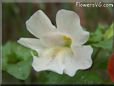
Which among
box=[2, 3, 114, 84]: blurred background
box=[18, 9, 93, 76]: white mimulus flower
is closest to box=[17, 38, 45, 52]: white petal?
box=[18, 9, 93, 76]: white mimulus flower

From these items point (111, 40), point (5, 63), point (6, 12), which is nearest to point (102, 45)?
point (111, 40)

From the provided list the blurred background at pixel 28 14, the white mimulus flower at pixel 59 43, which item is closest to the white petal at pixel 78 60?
the white mimulus flower at pixel 59 43

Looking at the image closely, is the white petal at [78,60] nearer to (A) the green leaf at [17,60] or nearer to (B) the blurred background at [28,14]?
(A) the green leaf at [17,60]

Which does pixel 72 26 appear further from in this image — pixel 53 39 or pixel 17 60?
pixel 17 60

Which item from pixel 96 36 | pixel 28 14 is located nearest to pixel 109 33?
pixel 96 36

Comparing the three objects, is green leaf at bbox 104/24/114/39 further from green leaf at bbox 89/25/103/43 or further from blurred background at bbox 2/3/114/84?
blurred background at bbox 2/3/114/84

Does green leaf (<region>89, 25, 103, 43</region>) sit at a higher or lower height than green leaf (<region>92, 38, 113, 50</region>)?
higher
